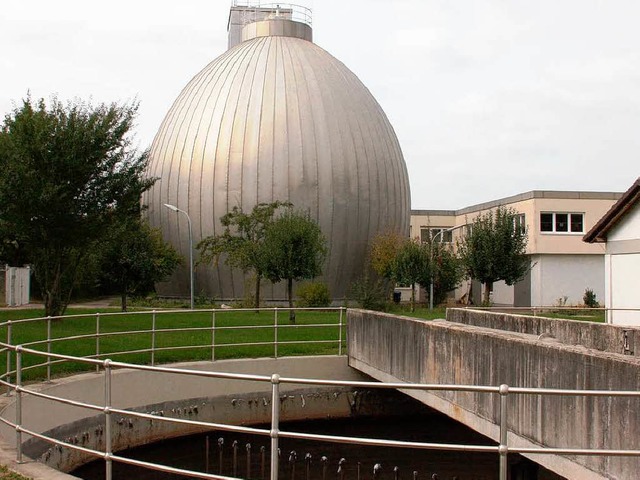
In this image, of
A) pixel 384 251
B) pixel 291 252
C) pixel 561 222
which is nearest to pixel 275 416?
pixel 291 252

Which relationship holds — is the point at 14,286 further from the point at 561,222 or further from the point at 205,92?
the point at 561,222

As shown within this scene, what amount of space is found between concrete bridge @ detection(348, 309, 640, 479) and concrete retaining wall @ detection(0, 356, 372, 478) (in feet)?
5.18

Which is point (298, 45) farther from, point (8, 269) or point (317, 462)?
point (317, 462)

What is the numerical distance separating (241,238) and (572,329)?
22.8 meters

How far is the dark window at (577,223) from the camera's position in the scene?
45719 millimetres

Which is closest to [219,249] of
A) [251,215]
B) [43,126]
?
[251,215]

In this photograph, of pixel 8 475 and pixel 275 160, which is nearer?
pixel 8 475

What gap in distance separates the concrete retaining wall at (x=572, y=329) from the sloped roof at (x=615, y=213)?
22.4 ft

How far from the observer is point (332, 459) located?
41.4 feet

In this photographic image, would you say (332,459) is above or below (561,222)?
below

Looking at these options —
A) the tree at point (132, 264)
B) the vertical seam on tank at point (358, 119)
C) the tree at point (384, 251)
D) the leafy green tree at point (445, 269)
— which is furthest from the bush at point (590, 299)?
the tree at point (132, 264)

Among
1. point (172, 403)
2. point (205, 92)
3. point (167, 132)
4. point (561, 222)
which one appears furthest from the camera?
point (561, 222)

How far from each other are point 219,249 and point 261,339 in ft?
58.8

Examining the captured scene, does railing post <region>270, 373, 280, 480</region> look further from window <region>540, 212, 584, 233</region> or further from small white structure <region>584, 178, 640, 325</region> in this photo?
window <region>540, 212, 584, 233</region>
